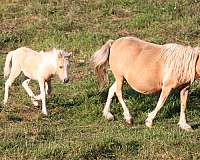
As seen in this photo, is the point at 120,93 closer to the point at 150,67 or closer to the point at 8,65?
the point at 150,67

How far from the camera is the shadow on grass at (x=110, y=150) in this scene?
25.1 ft

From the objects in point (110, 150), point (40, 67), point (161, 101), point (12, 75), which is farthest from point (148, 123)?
point (12, 75)

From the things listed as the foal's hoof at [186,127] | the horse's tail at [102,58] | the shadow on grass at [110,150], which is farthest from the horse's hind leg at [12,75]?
the shadow on grass at [110,150]

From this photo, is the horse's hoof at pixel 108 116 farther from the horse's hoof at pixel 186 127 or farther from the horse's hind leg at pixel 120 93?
the horse's hoof at pixel 186 127

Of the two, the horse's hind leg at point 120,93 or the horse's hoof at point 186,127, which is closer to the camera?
the horse's hoof at point 186,127

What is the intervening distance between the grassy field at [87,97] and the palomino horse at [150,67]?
449 mm

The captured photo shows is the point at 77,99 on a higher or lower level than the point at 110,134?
lower

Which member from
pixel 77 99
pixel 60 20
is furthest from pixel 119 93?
pixel 60 20

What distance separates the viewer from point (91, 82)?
1337 centimetres

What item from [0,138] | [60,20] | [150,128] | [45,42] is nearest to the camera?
[0,138]

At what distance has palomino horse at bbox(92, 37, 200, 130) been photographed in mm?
9602

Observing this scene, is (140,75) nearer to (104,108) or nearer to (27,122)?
(104,108)

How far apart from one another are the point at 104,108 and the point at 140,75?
1186mm

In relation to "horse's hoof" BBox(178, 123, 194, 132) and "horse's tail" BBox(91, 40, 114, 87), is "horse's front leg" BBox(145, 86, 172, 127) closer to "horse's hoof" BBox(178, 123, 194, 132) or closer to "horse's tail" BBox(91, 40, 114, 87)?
"horse's hoof" BBox(178, 123, 194, 132)
